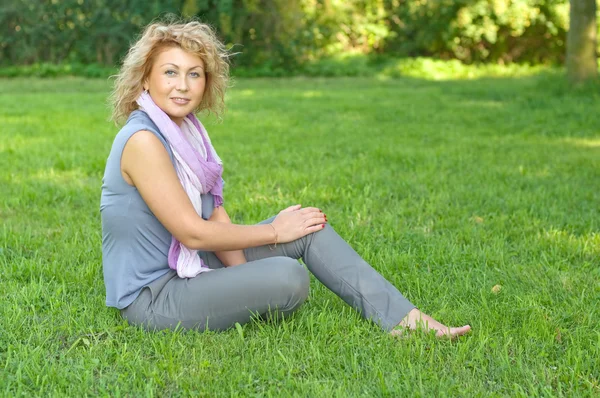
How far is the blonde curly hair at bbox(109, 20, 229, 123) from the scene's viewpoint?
3.15m

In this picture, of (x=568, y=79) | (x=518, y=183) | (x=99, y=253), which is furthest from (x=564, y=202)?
(x=568, y=79)

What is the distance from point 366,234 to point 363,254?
1.33ft

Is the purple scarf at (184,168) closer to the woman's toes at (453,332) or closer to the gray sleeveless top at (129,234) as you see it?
the gray sleeveless top at (129,234)

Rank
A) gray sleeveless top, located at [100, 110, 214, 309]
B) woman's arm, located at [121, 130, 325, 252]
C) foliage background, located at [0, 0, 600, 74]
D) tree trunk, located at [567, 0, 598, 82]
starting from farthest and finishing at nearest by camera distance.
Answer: foliage background, located at [0, 0, 600, 74], tree trunk, located at [567, 0, 598, 82], gray sleeveless top, located at [100, 110, 214, 309], woman's arm, located at [121, 130, 325, 252]

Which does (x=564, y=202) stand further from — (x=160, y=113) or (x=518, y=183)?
(x=160, y=113)

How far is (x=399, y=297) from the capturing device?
126 inches

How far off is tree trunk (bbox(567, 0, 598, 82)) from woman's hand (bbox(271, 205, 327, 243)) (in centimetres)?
984

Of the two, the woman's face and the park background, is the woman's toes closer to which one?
the park background

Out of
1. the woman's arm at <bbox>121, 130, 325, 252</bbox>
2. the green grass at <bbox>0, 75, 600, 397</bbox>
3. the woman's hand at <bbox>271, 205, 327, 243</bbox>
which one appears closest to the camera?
the green grass at <bbox>0, 75, 600, 397</bbox>

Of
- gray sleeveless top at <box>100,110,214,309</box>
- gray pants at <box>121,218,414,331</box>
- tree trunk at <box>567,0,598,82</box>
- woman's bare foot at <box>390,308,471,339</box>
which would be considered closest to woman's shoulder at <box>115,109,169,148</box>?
gray sleeveless top at <box>100,110,214,309</box>

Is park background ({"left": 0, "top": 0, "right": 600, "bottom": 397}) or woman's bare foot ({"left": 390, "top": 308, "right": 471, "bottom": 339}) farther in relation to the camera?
woman's bare foot ({"left": 390, "top": 308, "right": 471, "bottom": 339})

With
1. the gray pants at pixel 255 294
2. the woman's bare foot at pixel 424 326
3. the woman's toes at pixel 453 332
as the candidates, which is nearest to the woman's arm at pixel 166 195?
the gray pants at pixel 255 294

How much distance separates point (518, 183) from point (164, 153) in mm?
3809

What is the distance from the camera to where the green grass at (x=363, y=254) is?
2766mm
